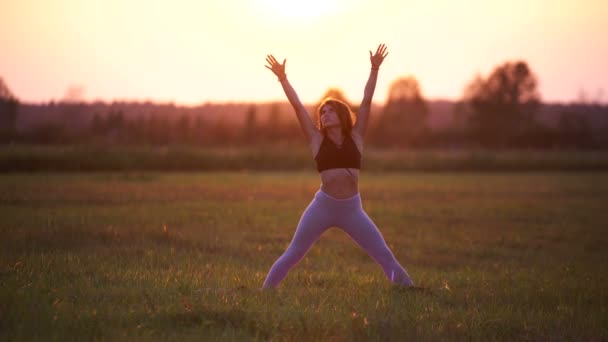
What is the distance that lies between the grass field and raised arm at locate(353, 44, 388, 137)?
80.0 inches

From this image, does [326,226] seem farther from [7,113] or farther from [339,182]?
[7,113]

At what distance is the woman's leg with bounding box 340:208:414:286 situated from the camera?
23.8 ft

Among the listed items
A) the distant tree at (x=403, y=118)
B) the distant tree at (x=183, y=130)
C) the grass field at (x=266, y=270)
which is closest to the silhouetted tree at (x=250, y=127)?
the distant tree at (x=183, y=130)

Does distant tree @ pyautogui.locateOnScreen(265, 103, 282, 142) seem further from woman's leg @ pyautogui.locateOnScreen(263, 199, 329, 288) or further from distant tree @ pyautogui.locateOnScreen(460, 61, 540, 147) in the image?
woman's leg @ pyautogui.locateOnScreen(263, 199, 329, 288)

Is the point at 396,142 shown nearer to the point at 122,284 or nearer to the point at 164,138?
the point at 164,138

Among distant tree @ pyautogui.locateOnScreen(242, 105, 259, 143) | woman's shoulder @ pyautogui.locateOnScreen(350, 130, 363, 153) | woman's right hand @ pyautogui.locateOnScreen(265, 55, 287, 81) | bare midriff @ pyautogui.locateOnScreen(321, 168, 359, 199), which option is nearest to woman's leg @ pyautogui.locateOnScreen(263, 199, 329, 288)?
bare midriff @ pyautogui.locateOnScreen(321, 168, 359, 199)

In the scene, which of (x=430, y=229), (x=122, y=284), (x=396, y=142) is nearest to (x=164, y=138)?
(x=396, y=142)

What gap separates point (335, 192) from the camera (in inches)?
284

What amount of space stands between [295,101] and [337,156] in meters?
0.89

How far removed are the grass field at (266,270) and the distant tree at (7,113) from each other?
1445cm

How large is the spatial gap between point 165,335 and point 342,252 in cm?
796

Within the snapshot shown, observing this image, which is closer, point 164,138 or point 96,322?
point 96,322

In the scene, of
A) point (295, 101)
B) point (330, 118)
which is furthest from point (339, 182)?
point (295, 101)

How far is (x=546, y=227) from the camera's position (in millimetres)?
17734
